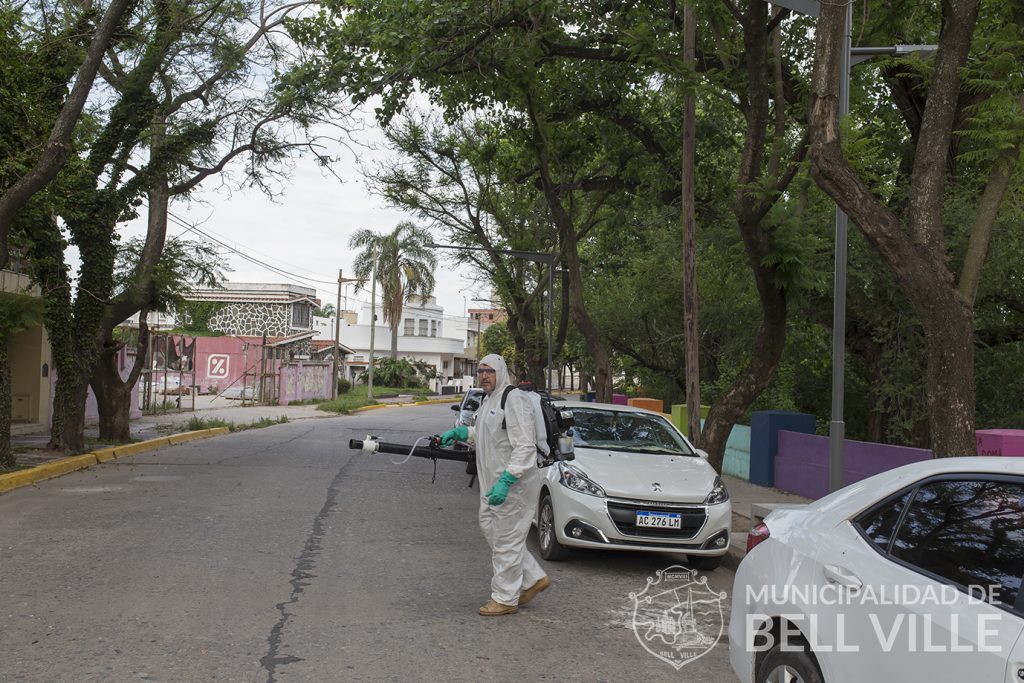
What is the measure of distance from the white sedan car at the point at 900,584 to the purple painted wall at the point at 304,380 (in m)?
37.5

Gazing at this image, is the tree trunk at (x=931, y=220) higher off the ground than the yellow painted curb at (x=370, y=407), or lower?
higher

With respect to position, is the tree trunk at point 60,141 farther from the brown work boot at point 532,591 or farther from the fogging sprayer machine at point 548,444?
the brown work boot at point 532,591

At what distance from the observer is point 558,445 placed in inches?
266

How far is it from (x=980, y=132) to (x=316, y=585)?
21.4 feet

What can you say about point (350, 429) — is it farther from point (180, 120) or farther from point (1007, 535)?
point (1007, 535)

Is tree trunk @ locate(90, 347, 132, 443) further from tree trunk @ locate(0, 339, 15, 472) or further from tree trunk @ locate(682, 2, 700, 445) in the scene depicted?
tree trunk @ locate(682, 2, 700, 445)

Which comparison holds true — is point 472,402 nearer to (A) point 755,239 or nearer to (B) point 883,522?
(A) point 755,239

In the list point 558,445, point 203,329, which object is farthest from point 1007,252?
point 203,329


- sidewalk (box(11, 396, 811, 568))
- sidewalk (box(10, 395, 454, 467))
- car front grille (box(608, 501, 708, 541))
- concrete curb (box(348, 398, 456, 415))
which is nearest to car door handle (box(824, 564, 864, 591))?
car front grille (box(608, 501, 708, 541))

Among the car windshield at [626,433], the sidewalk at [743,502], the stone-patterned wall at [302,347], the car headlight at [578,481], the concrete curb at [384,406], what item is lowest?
Answer: the concrete curb at [384,406]

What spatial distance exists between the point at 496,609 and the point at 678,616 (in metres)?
1.45

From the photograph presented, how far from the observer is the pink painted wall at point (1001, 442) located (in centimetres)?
898

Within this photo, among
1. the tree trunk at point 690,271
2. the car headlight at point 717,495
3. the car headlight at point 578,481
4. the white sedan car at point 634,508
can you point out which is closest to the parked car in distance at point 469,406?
the tree trunk at point 690,271

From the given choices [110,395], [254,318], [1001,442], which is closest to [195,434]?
[110,395]
